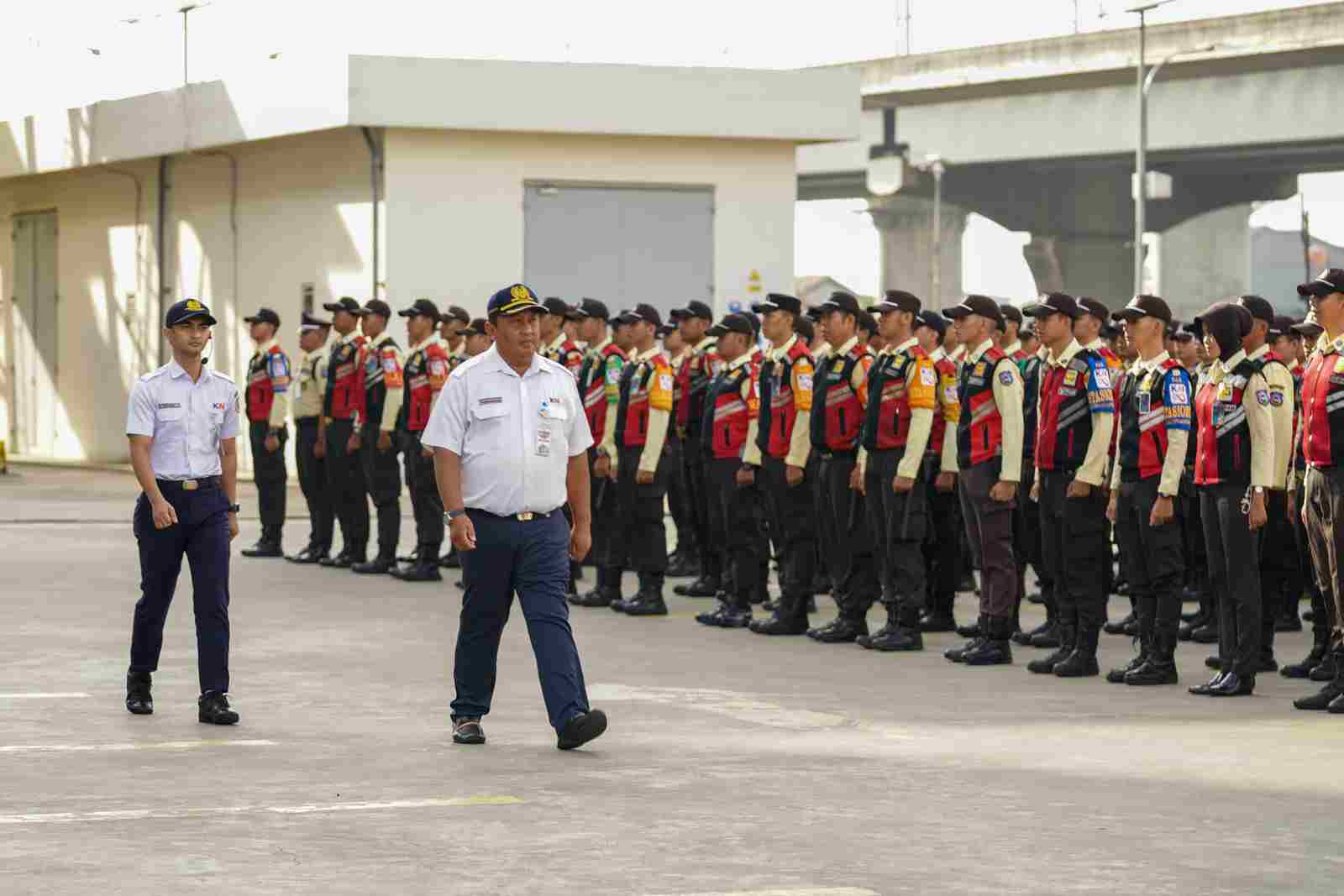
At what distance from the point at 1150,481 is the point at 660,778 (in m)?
4.10

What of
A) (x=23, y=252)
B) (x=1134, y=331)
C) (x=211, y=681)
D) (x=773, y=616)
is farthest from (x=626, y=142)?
(x=211, y=681)

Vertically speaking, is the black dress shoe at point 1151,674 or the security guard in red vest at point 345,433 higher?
the security guard in red vest at point 345,433

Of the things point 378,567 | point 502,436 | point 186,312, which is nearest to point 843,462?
point 502,436

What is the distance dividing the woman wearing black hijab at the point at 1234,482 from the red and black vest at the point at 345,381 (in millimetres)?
8582

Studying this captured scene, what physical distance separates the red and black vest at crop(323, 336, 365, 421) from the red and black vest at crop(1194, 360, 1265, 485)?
28.0 feet

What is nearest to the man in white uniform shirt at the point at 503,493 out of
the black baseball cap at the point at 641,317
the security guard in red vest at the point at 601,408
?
the security guard in red vest at the point at 601,408

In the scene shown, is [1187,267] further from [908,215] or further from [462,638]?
[462,638]

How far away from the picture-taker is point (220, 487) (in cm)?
1086

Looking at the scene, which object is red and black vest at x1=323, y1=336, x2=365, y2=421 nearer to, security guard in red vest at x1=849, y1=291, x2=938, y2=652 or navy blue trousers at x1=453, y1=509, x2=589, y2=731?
security guard in red vest at x1=849, y1=291, x2=938, y2=652

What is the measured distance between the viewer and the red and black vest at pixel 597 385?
16781 mm

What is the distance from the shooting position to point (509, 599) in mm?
10141

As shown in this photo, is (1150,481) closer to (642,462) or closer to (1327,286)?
(1327,286)

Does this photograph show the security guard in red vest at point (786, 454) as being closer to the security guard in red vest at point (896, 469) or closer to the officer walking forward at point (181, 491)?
the security guard in red vest at point (896, 469)

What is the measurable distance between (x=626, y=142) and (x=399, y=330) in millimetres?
4083
